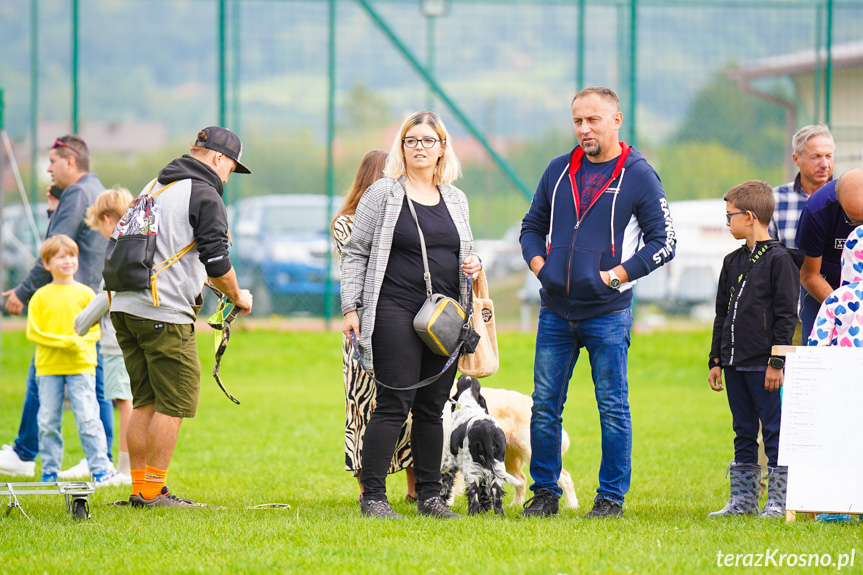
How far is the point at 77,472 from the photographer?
653 cm

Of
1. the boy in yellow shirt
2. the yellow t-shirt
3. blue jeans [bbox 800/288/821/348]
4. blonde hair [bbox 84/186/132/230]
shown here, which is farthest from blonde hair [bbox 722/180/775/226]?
the boy in yellow shirt

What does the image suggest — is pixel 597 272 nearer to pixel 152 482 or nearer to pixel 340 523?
pixel 340 523

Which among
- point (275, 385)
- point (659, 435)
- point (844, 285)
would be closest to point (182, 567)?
point (844, 285)

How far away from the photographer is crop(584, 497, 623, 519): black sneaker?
4855 mm

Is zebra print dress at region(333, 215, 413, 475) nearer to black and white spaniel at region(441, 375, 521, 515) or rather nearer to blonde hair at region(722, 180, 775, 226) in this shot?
black and white spaniel at region(441, 375, 521, 515)

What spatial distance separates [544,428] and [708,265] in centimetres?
871

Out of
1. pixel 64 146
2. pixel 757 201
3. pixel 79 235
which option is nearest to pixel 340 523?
pixel 757 201

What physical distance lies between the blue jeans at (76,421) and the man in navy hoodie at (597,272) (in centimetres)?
290

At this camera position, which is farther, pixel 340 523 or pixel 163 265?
pixel 163 265

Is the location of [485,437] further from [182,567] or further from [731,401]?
[182,567]

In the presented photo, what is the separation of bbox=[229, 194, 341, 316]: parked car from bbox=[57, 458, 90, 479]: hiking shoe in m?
6.19

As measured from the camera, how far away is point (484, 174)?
1380cm

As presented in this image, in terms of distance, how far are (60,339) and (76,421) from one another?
21.0 inches

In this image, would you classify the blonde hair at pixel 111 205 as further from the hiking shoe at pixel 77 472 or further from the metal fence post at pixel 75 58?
the metal fence post at pixel 75 58
